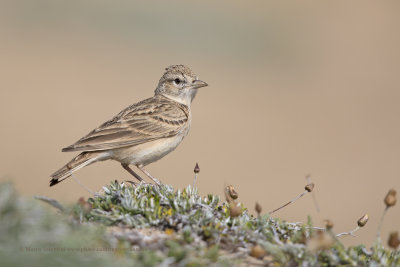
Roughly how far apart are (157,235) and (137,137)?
11.9 ft

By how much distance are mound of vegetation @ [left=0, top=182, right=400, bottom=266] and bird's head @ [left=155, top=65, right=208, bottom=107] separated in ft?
13.8

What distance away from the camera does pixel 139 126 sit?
7855 mm

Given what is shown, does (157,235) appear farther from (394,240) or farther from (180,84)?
(180,84)

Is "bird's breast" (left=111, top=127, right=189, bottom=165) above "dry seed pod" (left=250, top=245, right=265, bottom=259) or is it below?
above

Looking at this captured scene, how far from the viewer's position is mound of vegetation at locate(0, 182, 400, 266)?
10.7ft

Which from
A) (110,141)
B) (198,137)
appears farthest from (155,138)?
(198,137)

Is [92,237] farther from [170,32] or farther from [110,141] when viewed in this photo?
[170,32]

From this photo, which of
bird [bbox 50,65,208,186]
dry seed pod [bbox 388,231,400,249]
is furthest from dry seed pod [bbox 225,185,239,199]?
bird [bbox 50,65,208,186]

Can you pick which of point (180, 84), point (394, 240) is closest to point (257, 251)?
point (394, 240)

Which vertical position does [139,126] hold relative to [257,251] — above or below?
above

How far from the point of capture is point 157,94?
31.8ft

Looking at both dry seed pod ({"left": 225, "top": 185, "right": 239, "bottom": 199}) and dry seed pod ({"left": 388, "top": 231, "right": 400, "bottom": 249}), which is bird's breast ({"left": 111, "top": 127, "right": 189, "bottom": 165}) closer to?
dry seed pod ({"left": 225, "top": 185, "right": 239, "bottom": 199})

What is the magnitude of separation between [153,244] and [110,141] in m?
3.56

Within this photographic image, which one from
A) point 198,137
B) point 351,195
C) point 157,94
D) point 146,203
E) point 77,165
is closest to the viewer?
point 146,203
